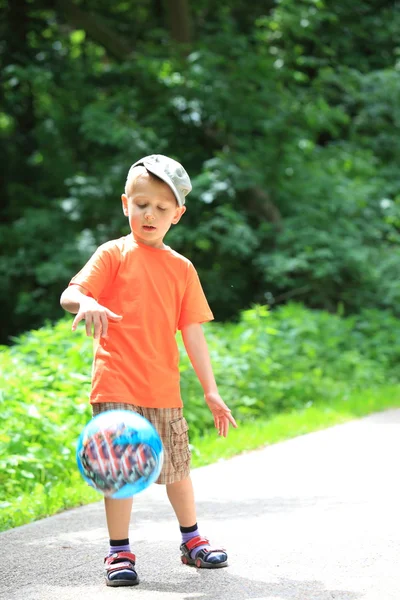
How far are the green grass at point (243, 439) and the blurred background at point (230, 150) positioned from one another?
269 centimetres

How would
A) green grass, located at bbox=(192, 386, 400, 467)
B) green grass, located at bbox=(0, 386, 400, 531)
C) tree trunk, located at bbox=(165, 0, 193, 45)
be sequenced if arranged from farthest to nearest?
tree trunk, located at bbox=(165, 0, 193, 45)
green grass, located at bbox=(192, 386, 400, 467)
green grass, located at bbox=(0, 386, 400, 531)

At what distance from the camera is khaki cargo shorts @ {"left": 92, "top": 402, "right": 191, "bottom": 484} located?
12.5 feet

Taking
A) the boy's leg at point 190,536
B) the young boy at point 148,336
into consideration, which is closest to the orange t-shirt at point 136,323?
the young boy at point 148,336

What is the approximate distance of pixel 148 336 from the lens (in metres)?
3.76

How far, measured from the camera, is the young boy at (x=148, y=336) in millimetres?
3715

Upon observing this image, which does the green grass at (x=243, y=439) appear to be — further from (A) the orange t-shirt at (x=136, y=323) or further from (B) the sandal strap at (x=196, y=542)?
(A) the orange t-shirt at (x=136, y=323)

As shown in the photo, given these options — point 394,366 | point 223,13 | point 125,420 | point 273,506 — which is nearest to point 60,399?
point 273,506

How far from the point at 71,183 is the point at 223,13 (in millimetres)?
3527

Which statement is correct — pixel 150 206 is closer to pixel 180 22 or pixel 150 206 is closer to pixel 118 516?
pixel 118 516

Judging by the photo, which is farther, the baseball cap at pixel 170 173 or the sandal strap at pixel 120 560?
the baseball cap at pixel 170 173

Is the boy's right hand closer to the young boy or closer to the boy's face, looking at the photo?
the young boy

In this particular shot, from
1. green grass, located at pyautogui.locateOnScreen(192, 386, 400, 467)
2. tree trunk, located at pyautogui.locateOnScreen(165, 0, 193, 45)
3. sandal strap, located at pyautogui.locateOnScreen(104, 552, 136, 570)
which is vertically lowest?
green grass, located at pyautogui.locateOnScreen(192, 386, 400, 467)

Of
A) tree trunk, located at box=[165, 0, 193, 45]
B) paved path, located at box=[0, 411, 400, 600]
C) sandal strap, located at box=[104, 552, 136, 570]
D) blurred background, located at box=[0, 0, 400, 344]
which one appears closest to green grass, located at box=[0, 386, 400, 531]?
paved path, located at box=[0, 411, 400, 600]

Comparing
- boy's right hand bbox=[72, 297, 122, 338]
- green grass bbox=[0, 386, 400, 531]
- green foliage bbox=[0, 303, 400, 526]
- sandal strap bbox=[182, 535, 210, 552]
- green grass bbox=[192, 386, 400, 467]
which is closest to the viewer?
boy's right hand bbox=[72, 297, 122, 338]
